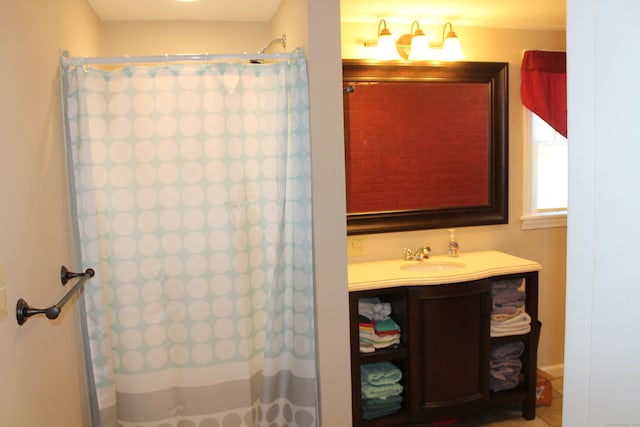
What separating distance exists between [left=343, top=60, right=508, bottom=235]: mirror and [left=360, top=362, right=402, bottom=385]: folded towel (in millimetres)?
779

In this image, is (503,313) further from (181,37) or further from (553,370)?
(181,37)

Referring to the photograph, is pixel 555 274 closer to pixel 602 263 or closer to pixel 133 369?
pixel 133 369

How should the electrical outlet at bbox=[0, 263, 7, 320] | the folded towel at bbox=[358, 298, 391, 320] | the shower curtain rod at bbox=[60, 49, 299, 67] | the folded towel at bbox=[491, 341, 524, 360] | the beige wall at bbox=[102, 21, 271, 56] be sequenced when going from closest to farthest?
the electrical outlet at bbox=[0, 263, 7, 320], the shower curtain rod at bbox=[60, 49, 299, 67], the folded towel at bbox=[358, 298, 391, 320], the beige wall at bbox=[102, 21, 271, 56], the folded towel at bbox=[491, 341, 524, 360]

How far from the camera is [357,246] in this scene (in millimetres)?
2846

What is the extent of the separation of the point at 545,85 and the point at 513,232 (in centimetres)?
99

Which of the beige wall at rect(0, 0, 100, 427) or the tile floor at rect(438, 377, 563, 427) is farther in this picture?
the tile floor at rect(438, 377, 563, 427)

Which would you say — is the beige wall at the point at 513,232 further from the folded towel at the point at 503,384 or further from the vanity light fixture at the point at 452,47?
A: the folded towel at the point at 503,384

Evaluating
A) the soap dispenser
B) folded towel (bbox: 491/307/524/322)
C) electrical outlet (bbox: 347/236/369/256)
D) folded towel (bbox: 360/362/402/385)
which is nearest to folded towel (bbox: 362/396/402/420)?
folded towel (bbox: 360/362/402/385)

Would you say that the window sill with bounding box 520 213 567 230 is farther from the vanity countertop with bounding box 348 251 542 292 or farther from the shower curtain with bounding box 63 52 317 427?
the shower curtain with bounding box 63 52 317 427

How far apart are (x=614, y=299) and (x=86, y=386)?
212 cm

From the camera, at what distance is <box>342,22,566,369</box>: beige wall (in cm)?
289

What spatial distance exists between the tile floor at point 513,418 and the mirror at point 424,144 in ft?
3.87

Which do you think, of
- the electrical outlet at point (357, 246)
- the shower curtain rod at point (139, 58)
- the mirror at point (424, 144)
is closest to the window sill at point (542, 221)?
the mirror at point (424, 144)

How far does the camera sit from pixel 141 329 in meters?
2.05
